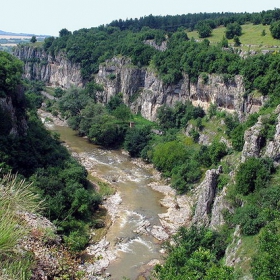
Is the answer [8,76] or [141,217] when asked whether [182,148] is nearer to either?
[141,217]

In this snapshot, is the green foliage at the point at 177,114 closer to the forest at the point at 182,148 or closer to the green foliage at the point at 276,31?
the forest at the point at 182,148

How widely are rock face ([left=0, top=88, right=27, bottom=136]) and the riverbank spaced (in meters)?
11.5

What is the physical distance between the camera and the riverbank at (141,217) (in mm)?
28859

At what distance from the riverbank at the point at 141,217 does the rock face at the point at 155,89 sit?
1492cm

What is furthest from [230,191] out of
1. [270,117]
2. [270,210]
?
[270,117]

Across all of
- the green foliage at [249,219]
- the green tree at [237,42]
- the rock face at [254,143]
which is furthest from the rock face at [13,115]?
the green tree at [237,42]

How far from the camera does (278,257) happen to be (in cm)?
1703

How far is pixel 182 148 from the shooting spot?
4828 centimetres

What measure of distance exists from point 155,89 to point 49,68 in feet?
166

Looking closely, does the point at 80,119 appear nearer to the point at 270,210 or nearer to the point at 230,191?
the point at 230,191

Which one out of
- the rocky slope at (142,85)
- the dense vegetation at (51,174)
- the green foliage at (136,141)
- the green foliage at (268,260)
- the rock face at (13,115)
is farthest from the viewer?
the green foliage at (136,141)

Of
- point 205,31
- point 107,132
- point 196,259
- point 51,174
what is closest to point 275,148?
point 196,259

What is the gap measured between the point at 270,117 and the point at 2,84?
28392 mm

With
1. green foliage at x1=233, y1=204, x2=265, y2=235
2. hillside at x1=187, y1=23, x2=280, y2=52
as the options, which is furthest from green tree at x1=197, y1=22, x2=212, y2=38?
green foliage at x1=233, y1=204, x2=265, y2=235
